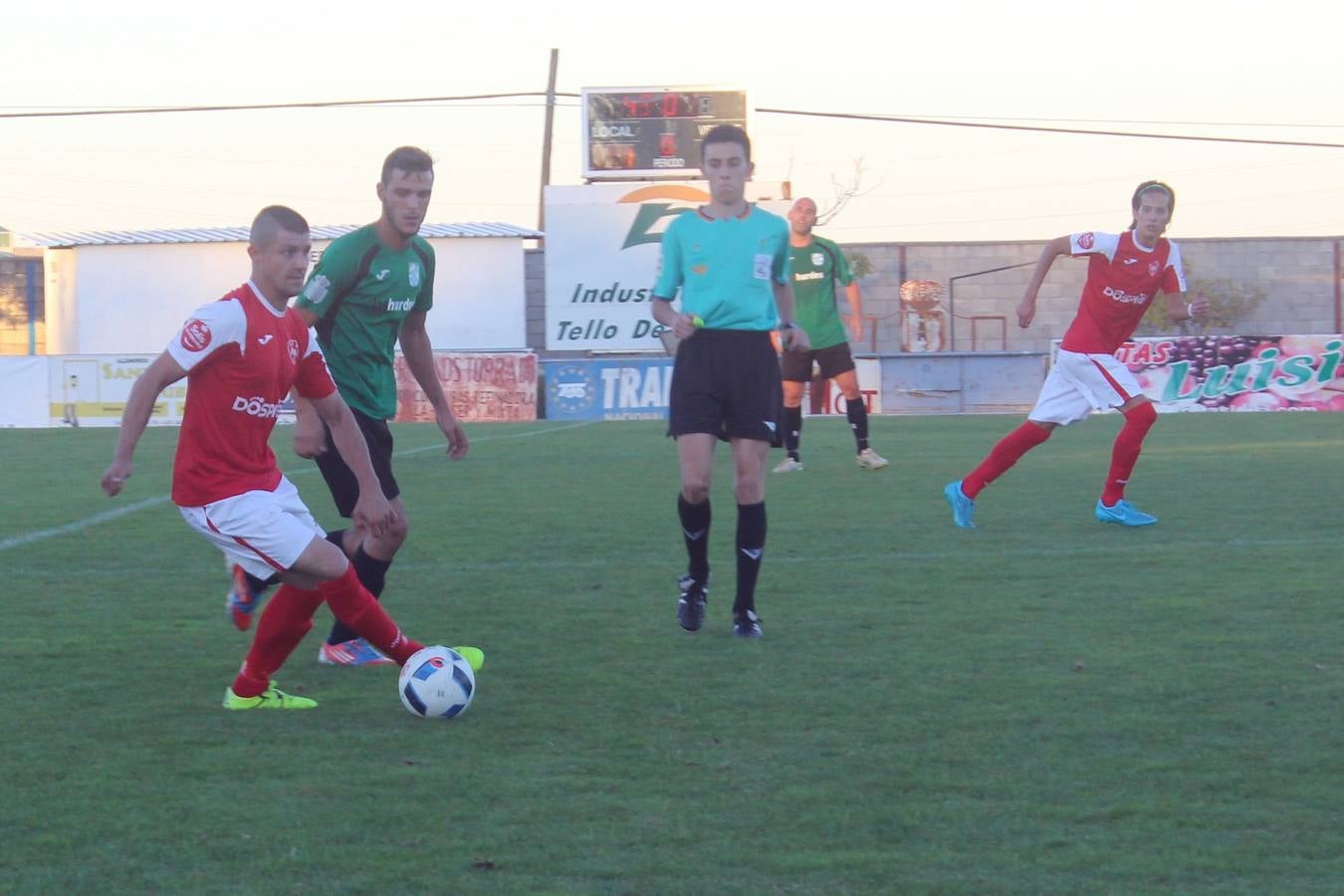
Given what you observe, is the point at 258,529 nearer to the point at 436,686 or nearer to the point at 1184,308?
the point at 436,686

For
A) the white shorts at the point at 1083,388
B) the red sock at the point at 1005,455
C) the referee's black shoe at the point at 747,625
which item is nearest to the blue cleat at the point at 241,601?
the referee's black shoe at the point at 747,625

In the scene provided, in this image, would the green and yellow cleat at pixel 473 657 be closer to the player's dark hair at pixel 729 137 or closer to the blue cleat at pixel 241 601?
the blue cleat at pixel 241 601

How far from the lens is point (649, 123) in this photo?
3516 cm

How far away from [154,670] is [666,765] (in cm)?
205

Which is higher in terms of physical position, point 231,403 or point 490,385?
point 231,403

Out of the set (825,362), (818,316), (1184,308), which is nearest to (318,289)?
(1184,308)

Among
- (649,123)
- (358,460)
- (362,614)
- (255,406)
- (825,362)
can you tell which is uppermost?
(649,123)

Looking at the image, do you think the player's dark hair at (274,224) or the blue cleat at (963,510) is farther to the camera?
the blue cleat at (963,510)

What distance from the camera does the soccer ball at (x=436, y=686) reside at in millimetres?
4426

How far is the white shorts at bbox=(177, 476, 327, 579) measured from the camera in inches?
169

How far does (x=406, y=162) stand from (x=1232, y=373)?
20718mm

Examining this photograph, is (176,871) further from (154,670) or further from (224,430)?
(154,670)

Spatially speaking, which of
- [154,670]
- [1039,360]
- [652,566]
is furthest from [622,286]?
[154,670]

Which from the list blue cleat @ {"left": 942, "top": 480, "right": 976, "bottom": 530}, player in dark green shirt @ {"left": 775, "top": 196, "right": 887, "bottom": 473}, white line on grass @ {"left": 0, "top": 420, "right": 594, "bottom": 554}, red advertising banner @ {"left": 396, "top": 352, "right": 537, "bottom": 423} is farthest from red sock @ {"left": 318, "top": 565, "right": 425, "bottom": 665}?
red advertising banner @ {"left": 396, "top": 352, "right": 537, "bottom": 423}
